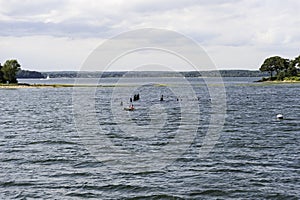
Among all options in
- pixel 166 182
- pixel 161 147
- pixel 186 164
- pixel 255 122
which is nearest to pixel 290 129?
pixel 255 122

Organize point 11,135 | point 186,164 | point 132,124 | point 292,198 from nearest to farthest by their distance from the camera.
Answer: point 292,198 < point 186,164 < point 11,135 < point 132,124

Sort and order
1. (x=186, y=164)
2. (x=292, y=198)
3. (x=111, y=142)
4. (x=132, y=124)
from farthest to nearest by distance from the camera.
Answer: (x=132, y=124) < (x=111, y=142) < (x=186, y=164) < (x=292, y=198)

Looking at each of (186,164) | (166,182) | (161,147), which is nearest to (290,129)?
(161,147)

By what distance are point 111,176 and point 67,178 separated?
109 inches

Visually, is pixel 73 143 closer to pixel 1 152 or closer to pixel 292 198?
pixel 1 152

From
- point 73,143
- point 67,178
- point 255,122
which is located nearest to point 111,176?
point 67,178

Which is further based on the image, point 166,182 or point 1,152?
point 1,152

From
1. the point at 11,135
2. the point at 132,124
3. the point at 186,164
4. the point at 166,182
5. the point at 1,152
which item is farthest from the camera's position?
the point at 132,124

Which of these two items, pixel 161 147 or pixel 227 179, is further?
pixel 161 147

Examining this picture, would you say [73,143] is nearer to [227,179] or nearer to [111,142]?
[111,142]

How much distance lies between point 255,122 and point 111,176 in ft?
114

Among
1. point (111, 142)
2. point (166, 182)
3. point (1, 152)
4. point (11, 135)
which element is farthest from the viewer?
point (11, 135)

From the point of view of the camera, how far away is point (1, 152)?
129 feet

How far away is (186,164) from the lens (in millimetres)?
33812
